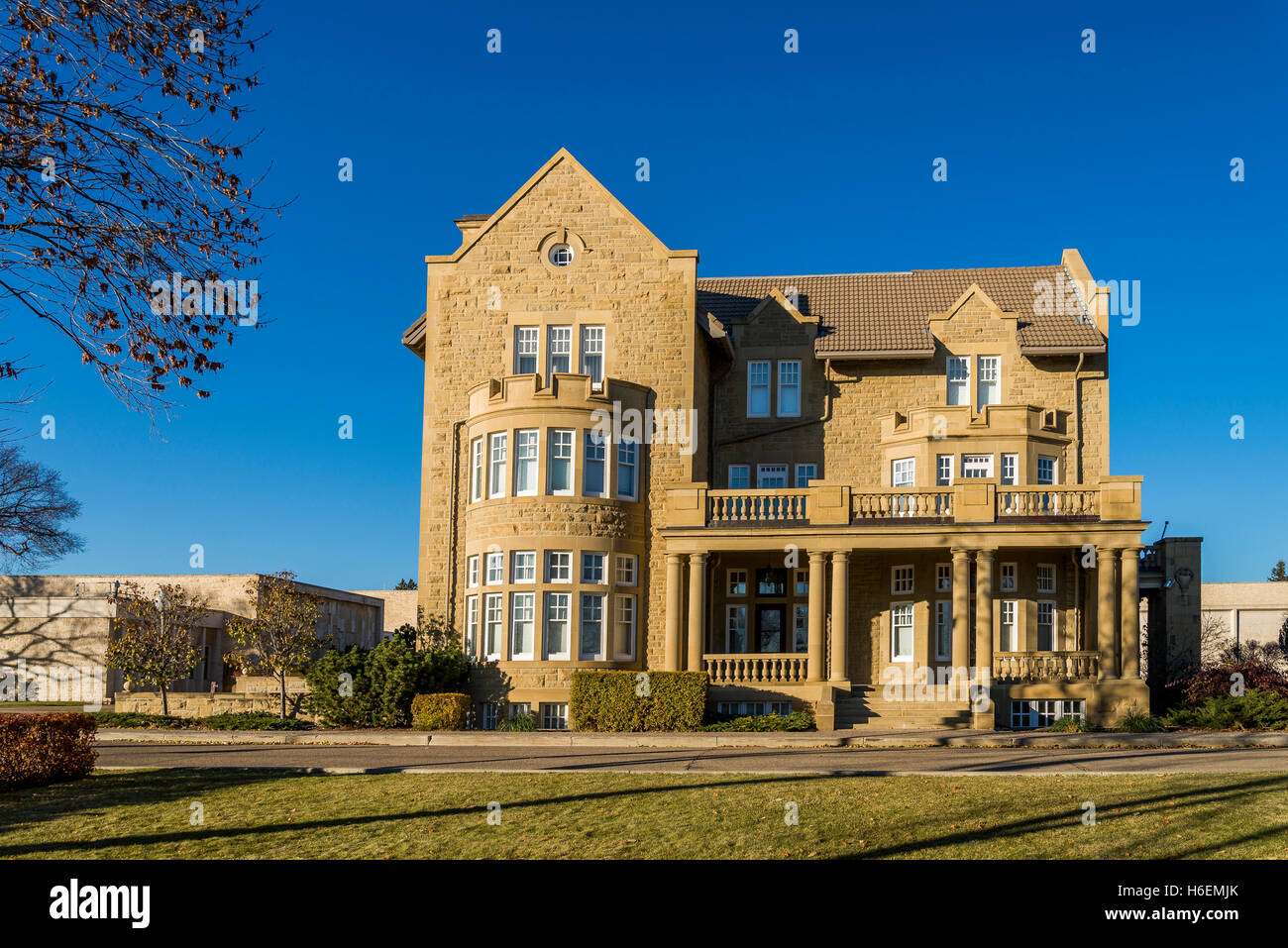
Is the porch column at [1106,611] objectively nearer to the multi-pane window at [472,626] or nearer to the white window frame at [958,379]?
the white window frame at [958,379]

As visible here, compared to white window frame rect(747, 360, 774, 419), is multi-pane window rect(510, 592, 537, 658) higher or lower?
lower

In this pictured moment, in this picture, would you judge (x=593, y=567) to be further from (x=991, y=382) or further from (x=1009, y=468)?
(x=991, y=382)

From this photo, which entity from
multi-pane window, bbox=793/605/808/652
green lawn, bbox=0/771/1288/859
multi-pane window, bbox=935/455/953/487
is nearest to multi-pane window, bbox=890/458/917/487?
multi-pane window, bbox=935/455/953/487

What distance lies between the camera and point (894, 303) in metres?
37.8

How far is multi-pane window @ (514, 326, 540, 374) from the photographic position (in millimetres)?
33531

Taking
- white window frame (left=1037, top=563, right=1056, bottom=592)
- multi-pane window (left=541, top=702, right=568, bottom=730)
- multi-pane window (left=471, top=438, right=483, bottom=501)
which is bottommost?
multi-pane window (left=541, top=702, right=568, bottom=730)

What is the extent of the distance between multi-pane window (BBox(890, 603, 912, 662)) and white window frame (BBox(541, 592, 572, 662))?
30.1 ft

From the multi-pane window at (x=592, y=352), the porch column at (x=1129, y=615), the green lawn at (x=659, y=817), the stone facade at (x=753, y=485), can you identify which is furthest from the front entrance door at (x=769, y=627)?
the green lawn at (x=659, y=817)

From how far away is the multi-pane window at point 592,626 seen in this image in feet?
103

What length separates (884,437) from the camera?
1395 inches

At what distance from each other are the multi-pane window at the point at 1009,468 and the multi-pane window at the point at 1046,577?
2.43 m

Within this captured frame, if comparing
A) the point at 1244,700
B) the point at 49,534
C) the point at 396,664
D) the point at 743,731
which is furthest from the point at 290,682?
the point at 49,534

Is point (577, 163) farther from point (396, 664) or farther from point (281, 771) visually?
point (281, 771)

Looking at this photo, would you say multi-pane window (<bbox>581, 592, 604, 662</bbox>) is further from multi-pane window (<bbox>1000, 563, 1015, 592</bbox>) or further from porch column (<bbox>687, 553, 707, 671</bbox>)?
multi-pane window (<bbox>1000, 563, 1015, 592</bbox>)
